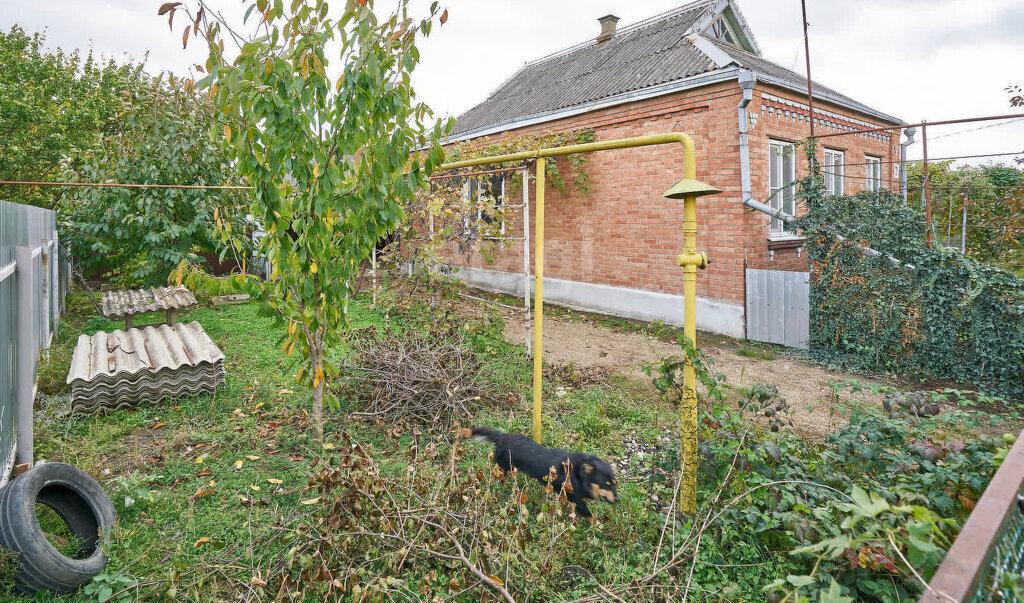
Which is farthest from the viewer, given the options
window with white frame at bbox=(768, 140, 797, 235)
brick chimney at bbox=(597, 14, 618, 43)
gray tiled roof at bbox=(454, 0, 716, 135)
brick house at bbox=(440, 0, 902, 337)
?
brick chimney at bbox=(597, 14, 618, 43)

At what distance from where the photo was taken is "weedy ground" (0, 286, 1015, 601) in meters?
2.49

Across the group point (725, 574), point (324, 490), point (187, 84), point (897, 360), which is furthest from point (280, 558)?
point (897, 360)

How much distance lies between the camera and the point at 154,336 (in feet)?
20.5

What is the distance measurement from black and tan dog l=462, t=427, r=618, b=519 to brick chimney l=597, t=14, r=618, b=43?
43.6 feet

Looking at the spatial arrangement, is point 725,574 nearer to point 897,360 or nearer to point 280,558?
point 280,558

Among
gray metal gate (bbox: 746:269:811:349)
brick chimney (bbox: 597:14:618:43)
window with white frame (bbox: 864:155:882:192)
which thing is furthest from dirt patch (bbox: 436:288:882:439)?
brick chimney (bbox: 597:14:618:43)

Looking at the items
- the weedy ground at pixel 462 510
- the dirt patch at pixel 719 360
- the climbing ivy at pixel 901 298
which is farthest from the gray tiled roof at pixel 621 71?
the weedy ground at pixel 462 510

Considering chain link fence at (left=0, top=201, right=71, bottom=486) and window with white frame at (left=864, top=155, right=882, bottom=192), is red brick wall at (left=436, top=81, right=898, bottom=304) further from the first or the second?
chain link fence at (left=0, top=201, right=71, bottom=486)

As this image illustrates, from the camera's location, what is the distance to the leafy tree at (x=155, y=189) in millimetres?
8406

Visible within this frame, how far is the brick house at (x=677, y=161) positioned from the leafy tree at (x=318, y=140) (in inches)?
138

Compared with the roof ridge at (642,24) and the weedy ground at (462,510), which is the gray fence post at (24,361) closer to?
the weedy ground at (462,510)

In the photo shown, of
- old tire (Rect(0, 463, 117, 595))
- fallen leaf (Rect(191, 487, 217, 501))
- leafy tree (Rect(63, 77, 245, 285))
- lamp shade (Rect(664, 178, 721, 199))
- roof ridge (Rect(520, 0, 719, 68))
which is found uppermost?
roof ridge (Rect(520, 0, 719, 68))

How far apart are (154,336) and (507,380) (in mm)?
4261

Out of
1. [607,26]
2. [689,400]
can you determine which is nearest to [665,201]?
[689,400]
